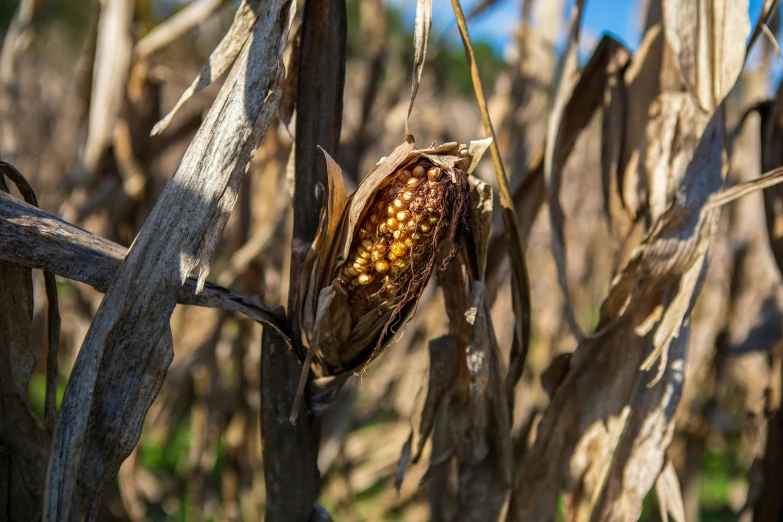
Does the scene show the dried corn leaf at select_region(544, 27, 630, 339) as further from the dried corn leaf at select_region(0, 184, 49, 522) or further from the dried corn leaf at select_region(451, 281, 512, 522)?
the dried corn leaf at select_region(0, 184, 49, 522)

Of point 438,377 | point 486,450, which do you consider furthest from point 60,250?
point 486,450

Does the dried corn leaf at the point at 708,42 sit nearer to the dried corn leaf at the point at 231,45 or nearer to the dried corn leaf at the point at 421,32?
the dried corn leaf at the point at 421,32

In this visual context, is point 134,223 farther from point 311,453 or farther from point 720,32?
point 720,32

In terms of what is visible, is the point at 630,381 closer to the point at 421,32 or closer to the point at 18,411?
the point at 421,32

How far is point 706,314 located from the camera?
2674 millimetres

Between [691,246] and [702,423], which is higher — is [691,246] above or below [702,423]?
above

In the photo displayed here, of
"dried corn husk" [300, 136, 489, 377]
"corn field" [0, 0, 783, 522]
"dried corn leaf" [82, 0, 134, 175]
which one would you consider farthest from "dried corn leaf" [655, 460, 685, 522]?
"dried corn leaf" [82, 0, 134, 175]

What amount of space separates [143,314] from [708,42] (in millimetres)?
827

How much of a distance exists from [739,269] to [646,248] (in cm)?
110

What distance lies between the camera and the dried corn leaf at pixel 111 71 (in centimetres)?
A: 131

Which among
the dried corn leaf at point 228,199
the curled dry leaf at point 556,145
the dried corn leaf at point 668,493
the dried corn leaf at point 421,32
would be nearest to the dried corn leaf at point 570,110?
the curled dry leaf at point 556,145

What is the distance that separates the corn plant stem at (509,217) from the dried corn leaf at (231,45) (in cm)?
23

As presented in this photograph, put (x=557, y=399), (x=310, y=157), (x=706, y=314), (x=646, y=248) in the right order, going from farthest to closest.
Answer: (x=706, y=314)
(x=557, y=399)
(x=646, y=248)
(x=310, y=157)

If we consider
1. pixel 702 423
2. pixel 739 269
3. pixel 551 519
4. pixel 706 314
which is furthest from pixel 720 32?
pixel 706 314
